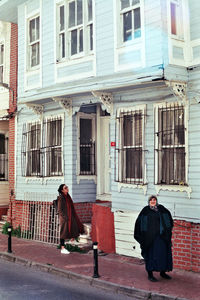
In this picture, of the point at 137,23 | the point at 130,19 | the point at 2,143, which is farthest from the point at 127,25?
the point at 2,143

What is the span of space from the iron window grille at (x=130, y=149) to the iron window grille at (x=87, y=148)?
85.4 inches

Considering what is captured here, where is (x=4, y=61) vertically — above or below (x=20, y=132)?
above

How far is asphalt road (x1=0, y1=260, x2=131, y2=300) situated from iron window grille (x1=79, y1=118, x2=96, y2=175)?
4.42 meters

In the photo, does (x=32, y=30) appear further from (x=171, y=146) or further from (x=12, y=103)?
(x=171, y=146)

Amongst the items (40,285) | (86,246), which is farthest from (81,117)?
(40,285)

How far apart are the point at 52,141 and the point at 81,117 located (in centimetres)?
137

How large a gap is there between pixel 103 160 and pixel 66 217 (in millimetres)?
2541

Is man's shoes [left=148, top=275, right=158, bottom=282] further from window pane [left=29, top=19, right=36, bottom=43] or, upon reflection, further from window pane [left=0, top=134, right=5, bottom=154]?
window pane [left=0, top=134, right=5, bottom=154]

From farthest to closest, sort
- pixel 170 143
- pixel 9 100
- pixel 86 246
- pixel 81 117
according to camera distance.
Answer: pixel 9 100 → pixel 81 117 → pixel 86 246 → pixel 170 143

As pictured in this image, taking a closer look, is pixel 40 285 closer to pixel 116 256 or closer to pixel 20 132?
pixel 116 256

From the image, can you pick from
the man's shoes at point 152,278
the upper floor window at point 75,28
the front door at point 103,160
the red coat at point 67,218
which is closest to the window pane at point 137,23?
the upper floor window at point 75,28

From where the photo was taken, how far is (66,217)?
1309 centimetres

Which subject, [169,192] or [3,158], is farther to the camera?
[3,158]

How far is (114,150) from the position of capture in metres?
12.7
